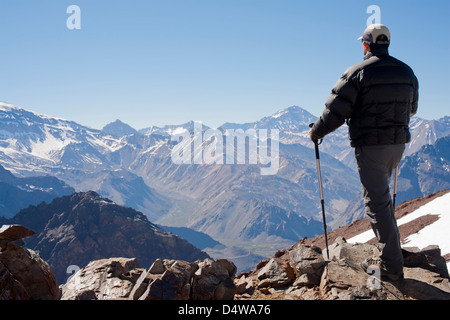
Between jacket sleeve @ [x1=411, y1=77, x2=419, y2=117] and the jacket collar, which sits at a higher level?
the jacket collar

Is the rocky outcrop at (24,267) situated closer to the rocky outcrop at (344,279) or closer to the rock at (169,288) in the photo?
the rock at (169,288)

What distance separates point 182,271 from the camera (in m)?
9.04

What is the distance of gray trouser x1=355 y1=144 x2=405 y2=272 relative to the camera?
27.8ft

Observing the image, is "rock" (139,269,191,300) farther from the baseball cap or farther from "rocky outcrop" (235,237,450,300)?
the baseball cap

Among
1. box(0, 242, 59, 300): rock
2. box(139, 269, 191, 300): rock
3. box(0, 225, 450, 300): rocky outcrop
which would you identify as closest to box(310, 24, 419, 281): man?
box(0, 225, 450, 300): rocky outcrop

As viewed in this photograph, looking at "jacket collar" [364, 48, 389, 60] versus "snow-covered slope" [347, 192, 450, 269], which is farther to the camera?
"snow-covered slope" [347, 192, 450, 269]

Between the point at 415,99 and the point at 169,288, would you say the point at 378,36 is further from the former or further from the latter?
the point at 169,288

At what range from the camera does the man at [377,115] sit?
823 cm

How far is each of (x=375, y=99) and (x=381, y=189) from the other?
204 centimetres

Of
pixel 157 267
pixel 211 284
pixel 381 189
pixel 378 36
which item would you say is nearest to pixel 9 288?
pixel 157 267

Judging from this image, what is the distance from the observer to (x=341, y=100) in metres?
8.32
